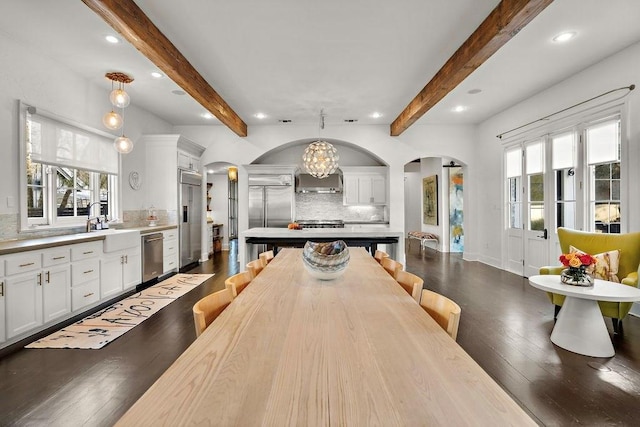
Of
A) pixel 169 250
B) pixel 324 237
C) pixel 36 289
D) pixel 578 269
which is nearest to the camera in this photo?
pixel 578 269

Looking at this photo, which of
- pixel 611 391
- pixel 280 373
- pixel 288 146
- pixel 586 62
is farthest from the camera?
pixel 288 146

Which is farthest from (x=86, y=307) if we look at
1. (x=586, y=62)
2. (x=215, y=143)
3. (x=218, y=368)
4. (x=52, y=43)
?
(x=586, y=62)

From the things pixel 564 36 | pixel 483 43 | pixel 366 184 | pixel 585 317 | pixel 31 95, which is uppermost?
pixel 564 36

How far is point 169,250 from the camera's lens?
18.2 ft

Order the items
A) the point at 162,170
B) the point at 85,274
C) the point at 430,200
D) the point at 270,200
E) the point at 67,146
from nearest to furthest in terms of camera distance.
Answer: the point at 85,274
the point at 67,146
the point at 162,170
the point at 270,200
the point at 430,200

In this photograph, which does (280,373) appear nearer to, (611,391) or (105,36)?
(611,391)

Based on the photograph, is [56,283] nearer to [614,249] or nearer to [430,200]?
[614,249]

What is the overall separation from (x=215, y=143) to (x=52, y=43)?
12.0ft

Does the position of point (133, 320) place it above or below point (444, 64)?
below

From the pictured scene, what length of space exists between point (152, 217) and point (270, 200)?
2.53 metres

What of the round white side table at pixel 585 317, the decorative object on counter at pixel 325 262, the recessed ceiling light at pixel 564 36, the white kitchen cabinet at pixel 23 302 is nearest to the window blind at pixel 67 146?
the white kitchen cabinet at pixel 23 302

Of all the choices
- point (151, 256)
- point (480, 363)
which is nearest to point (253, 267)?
point (480, 363)

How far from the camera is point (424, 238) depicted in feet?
28.7

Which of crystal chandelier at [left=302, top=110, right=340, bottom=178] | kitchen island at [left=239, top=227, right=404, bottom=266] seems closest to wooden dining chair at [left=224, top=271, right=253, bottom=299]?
kitchen island at [left=239, top=227, right=404, bottom=266]
